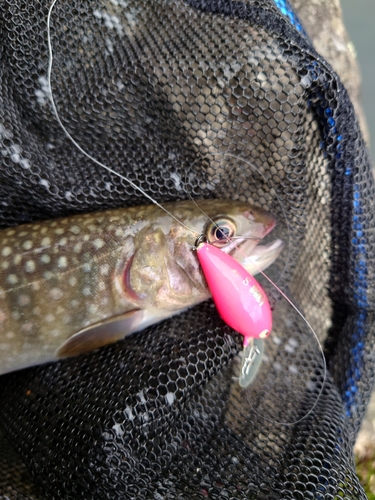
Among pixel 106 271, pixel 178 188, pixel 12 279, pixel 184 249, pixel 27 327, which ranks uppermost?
pixel 178 188

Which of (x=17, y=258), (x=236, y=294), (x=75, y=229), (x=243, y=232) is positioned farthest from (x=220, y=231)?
(x=17, y=258)

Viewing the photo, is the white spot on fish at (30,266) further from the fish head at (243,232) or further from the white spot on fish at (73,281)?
the fish head at (243,232)

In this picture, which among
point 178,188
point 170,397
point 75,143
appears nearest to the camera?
point 170,397

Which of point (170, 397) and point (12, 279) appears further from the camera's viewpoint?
point (12, 279)

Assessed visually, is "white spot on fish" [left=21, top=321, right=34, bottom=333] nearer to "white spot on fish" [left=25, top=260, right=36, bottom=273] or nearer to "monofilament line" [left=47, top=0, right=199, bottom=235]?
"white spot on fish" [left=25, top=260, right=36, bottom=273]

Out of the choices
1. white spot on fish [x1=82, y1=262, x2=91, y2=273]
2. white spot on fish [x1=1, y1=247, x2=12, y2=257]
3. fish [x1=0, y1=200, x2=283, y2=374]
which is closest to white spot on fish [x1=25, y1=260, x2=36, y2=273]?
fish [x1=0, y1=200, x2=283, y2=374]

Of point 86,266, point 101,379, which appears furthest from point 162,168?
point 101,379

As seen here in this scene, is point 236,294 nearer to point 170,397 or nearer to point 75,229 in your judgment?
point 170,397
